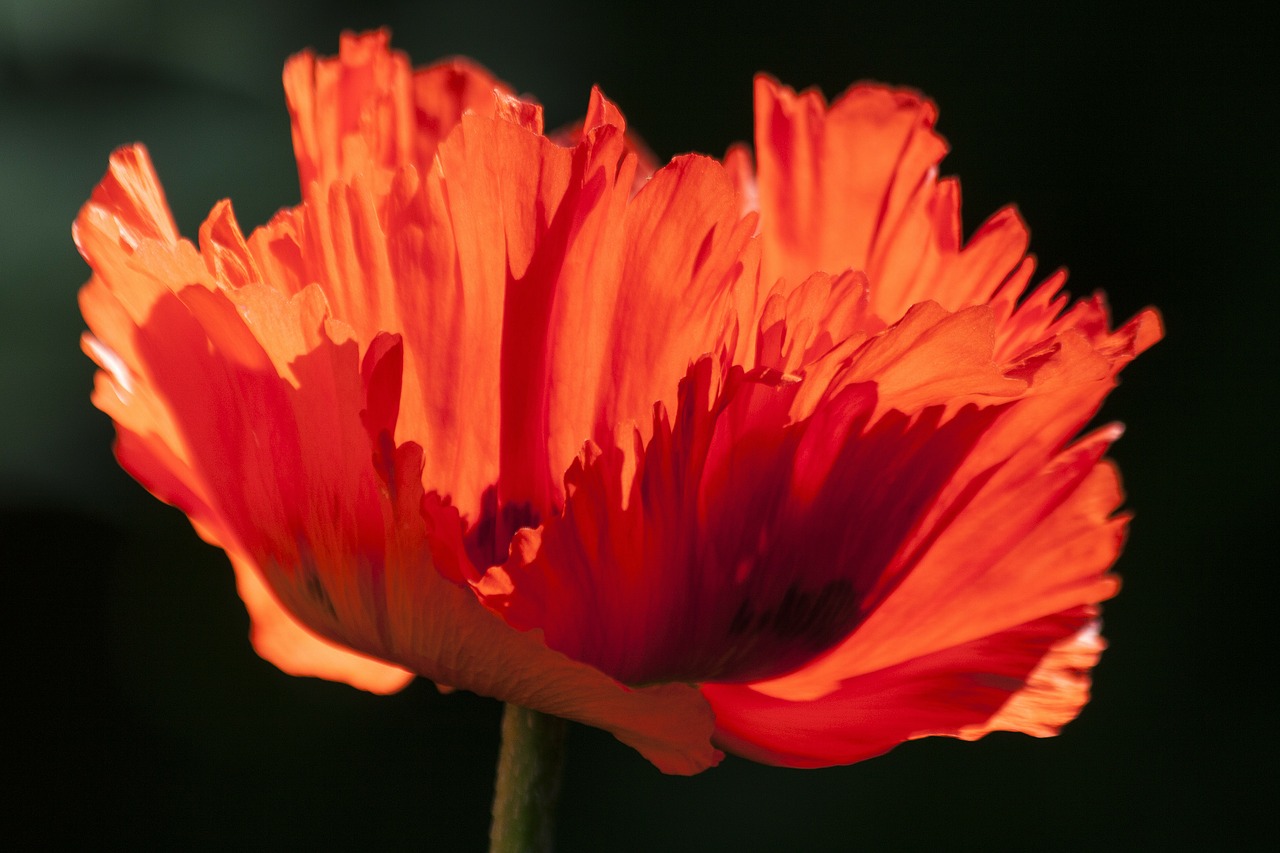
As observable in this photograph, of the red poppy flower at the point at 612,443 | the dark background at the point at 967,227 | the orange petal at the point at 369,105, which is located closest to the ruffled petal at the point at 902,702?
the red poppy flower at the point at 612,443

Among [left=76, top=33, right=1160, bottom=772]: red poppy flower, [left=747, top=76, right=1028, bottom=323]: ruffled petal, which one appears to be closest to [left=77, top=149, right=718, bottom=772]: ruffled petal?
[left=76, top=33, right=1160, bottom=772]: red poppy flower

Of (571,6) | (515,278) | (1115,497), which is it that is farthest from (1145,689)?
(515,278)

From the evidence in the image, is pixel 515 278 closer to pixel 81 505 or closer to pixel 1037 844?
pixel 81 505

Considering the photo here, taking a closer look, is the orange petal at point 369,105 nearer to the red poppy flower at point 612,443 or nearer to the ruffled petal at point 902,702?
the red poppy flower at point 612,443

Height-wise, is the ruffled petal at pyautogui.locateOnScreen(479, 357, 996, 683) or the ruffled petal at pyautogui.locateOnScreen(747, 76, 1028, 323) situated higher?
the ruffled petal at pyautogui.locateOnScreen(747, 76, 1028, 323)

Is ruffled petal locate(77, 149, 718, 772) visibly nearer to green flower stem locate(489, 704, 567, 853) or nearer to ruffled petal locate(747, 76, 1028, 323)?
green flower stem locate(489, 704, 567, 853)

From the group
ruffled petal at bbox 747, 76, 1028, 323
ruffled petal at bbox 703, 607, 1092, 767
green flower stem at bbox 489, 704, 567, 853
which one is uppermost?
ruffled petal at bbox 747, 76, 1028, 323
